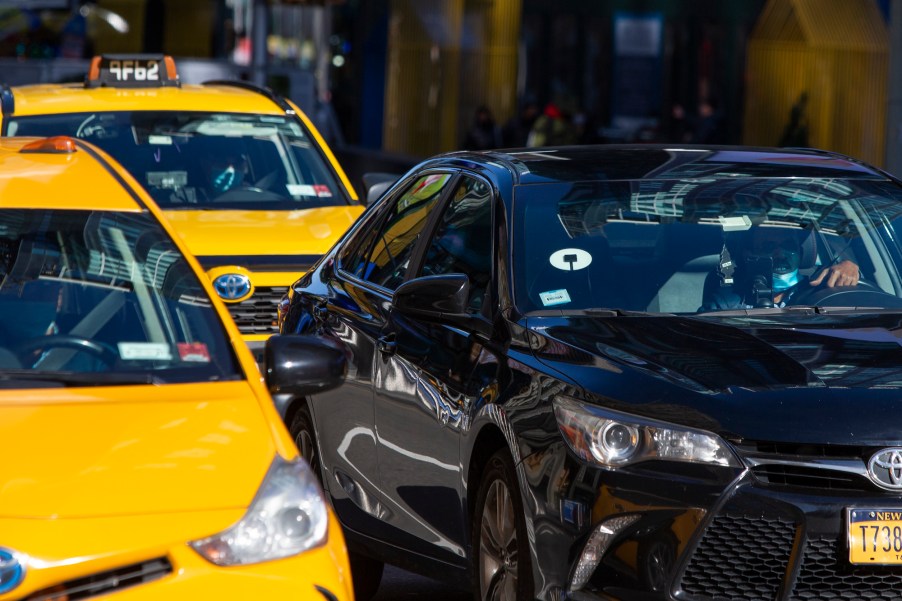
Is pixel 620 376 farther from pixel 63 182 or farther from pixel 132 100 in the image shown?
pixel 132 100

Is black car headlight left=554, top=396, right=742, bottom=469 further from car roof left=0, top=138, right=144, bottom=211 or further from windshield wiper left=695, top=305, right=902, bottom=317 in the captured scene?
car roof left=0, top=138, right=144, bottom=211

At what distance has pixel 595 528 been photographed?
16.0 ft

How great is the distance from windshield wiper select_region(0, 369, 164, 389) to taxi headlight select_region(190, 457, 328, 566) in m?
0.57

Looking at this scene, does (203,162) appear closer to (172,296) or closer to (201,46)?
(172,296)

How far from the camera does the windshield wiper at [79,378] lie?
184 inches

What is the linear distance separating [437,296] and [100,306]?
48.0 inches

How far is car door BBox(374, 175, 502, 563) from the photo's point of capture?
5.84 m

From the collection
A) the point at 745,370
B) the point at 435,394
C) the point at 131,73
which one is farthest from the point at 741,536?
the point at 131,73

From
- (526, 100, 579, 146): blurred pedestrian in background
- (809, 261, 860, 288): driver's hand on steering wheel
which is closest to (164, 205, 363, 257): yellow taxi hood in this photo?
(809, 261, 860, 288): driver's hand on steering wheel

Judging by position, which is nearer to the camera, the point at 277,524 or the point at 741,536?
the point at 277,524

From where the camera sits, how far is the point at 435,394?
19.5 feet

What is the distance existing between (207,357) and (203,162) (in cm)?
676

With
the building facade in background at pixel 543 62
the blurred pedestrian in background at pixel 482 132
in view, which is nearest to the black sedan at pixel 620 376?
the building facade in background at pixel 543 62

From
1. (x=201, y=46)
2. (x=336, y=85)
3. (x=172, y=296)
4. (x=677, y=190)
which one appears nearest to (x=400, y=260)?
(x=677, y=190)
